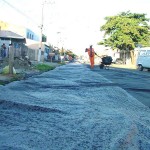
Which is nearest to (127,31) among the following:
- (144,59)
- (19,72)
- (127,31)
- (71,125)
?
(127,31)

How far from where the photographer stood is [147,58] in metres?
33.7

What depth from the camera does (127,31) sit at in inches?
2085

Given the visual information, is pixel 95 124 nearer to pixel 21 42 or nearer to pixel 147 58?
pixel 147 58

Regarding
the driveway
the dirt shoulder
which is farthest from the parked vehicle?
the driveway

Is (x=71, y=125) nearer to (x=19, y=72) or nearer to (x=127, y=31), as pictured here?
(x=19, y=72)

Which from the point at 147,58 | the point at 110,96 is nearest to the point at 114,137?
the point at 110,96

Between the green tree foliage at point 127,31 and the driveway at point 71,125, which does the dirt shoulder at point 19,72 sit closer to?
the driveway at point 71,125

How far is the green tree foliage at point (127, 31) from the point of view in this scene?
53.3 meters

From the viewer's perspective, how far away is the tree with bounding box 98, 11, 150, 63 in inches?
2098

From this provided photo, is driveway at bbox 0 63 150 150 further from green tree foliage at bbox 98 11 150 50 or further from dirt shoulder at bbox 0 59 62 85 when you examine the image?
green tree foliage at bbox 98 11 150 50

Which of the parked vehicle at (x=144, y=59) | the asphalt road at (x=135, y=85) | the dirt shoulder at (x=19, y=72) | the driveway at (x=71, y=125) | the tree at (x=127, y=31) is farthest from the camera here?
the tree at (x=127, y=31)

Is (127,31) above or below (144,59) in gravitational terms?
above

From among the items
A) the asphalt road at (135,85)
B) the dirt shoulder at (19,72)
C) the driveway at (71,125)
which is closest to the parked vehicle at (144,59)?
the dirt shoulder at (19,72)

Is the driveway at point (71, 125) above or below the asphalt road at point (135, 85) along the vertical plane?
above
